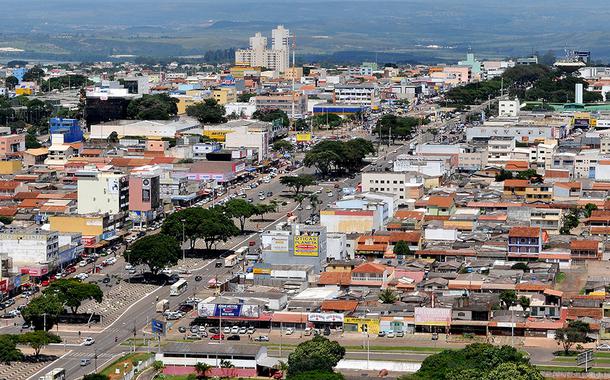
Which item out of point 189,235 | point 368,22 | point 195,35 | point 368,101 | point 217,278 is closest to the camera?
point 217,278

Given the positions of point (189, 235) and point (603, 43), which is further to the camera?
point (603, 43)

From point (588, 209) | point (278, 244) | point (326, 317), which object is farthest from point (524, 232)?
point (326, 317)

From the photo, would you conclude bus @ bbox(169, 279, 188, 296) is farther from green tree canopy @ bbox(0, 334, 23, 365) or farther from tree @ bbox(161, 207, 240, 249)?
green tree canopy @ bbox(0, 334, 23, 365)

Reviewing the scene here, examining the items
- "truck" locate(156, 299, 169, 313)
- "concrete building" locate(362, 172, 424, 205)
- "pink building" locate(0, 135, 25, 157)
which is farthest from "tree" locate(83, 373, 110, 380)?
"pink building" locate(0, 135, 25, 157)

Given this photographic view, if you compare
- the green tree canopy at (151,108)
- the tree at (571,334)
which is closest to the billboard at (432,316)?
the tree at (571,334)

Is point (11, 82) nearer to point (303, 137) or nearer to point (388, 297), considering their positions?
point (303, 137)

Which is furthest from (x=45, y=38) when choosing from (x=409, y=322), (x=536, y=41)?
(x=409, y=322)

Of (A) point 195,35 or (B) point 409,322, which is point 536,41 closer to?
(A) point 195,35
